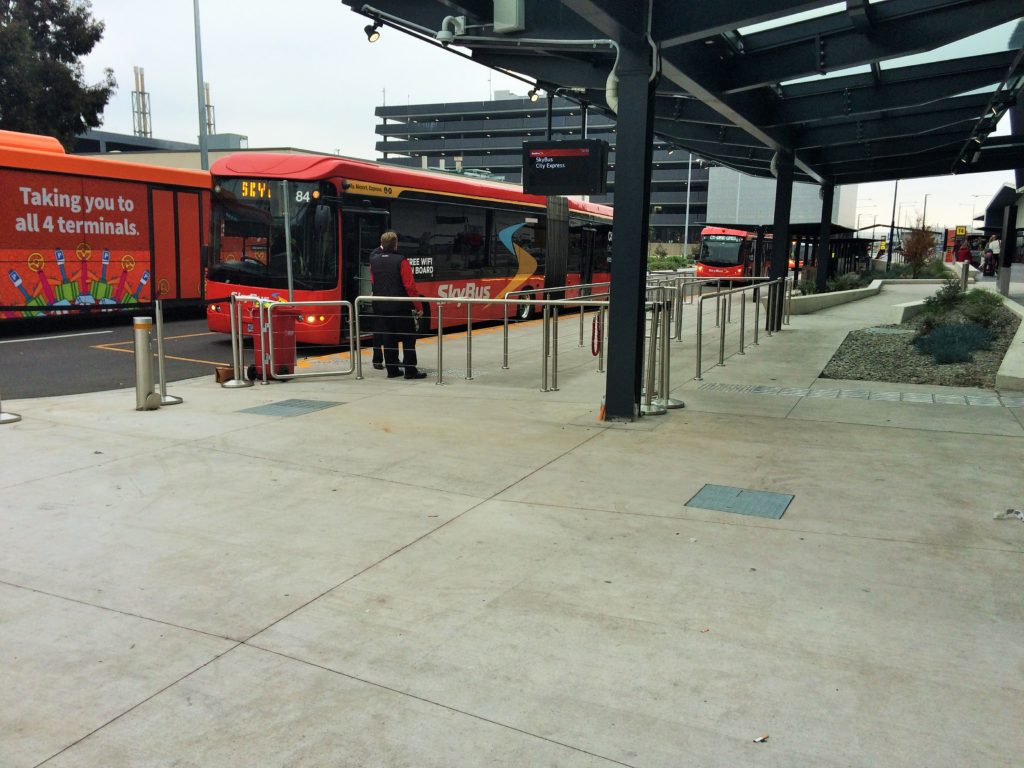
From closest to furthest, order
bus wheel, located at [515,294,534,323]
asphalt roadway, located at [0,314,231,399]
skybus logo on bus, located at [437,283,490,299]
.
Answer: asphalt roadway, located at [0,314,231,399], skybus logo on bus, located at [437,283,490,299], bus wheel, located at [515,294,534,323]

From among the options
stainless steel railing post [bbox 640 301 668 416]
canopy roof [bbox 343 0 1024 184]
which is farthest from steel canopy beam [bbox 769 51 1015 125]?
stainless steel railing post [bbox 640 301 668 416]

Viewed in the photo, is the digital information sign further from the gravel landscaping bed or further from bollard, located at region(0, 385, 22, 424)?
bollard, located at region(0, 385, 22, 424)

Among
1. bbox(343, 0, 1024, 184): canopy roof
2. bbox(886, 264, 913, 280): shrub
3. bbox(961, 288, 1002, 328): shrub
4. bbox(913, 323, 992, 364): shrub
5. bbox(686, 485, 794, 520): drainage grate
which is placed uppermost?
bbox(343, 0, 1024, 184): canopy roof

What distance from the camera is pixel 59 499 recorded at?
5.65 meters

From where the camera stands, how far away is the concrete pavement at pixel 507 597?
299cm

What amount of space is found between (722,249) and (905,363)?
25900 millimetres

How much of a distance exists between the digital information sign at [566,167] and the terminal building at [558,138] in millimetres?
73770

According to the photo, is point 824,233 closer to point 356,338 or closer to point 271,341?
point 356,338

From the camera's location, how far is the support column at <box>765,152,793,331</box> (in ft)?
53.1

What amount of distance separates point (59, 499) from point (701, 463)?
4.74 meters

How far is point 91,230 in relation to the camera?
52.7 feet

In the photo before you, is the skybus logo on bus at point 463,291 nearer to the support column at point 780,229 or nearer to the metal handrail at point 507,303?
the metal handrail at point 507,303

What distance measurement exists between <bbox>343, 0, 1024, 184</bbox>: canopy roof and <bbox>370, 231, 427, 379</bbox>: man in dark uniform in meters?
2.86

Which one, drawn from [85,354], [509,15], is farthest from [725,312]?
[85,354]
